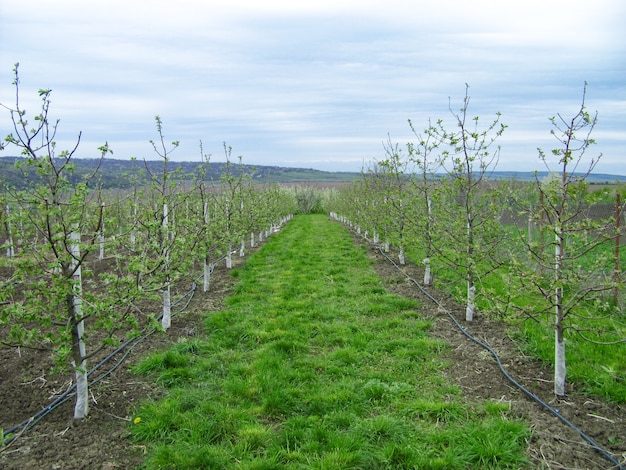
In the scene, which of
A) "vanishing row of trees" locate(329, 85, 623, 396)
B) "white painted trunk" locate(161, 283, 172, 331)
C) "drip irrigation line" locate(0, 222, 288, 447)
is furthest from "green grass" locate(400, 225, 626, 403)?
"white painted trunk" locate(161, 283, 172, 331)

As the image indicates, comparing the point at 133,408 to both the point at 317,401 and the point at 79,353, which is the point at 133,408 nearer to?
the point at 79,353

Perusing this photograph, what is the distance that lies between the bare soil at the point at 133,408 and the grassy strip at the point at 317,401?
0.62ft

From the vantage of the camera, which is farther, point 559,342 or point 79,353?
point 559,342

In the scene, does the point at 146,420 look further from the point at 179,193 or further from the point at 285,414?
the point at 179,193

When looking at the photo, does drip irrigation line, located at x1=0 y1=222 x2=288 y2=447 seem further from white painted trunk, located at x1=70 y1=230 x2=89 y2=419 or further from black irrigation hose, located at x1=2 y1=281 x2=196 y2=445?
white painted trunk, located at x1=70 y1=230 x2=89 y2=419

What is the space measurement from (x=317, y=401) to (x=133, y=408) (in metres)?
1.89

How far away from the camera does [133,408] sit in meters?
4.48

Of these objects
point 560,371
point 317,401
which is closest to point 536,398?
point 560,371

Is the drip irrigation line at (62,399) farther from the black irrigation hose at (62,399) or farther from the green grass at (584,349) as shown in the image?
the green grass at (584,349)

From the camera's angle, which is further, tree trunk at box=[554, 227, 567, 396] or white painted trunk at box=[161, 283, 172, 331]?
white painted trunk at box=[161, 283, 172, 331]

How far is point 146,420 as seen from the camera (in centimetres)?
422

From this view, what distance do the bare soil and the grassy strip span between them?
0.19 meters

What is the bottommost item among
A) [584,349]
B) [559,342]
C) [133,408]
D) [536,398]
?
[133,408]

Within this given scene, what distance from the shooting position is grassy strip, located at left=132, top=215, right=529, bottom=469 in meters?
3.70
